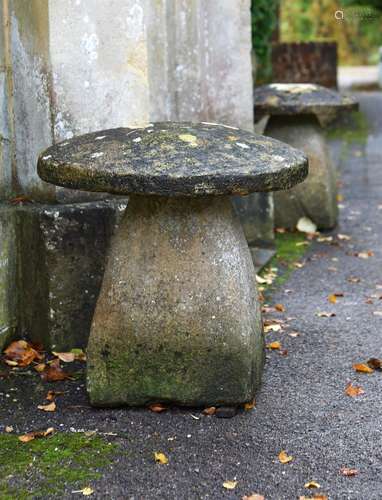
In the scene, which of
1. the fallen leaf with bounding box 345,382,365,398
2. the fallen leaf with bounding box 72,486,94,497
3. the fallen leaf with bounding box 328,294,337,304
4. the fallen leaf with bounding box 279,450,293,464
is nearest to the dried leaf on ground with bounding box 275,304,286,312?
the fallen leaf with bounding box 328,294,337,304

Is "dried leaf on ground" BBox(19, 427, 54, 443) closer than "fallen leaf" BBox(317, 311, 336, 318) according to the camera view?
Yes

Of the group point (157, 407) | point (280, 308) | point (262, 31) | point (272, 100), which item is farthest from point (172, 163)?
point (262, 31)

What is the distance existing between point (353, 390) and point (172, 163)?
4.53ft

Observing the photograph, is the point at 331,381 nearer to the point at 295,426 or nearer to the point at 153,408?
the point at 295,426

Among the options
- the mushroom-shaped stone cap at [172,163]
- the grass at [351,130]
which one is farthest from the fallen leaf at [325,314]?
the grass at [351,130]

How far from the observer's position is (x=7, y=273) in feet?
14.9

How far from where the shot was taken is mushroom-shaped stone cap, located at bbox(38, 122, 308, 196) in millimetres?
3363

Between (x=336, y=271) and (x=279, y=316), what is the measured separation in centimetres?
120

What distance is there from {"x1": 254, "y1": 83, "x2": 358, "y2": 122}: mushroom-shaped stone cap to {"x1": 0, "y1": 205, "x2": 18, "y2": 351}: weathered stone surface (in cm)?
302

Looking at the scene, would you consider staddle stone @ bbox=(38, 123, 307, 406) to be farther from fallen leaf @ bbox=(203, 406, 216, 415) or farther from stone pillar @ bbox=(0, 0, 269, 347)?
stone pillar @ bbox=(0, 0, 269, 347)

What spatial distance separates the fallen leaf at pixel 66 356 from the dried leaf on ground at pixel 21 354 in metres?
0.09

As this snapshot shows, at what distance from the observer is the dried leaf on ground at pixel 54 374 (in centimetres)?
421

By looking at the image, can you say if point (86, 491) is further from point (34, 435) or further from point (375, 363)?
point (375, 363)

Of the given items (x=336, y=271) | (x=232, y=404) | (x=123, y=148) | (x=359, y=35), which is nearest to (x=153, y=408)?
(x=232, y=404)
